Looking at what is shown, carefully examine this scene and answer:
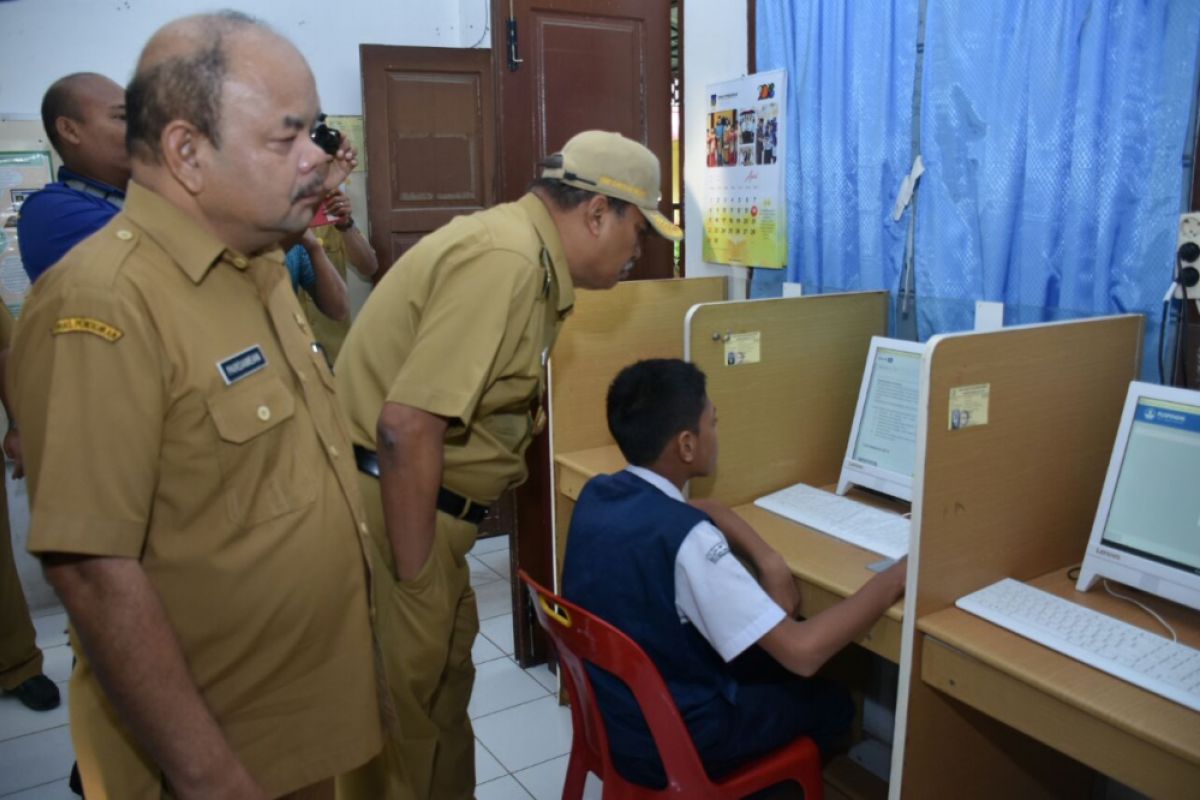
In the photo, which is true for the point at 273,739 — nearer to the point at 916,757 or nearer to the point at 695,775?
the point at 695,775

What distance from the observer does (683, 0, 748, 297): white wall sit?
2.82 m

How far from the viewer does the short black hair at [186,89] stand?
3.14 ft

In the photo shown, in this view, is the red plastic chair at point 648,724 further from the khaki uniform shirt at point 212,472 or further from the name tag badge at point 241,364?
the name tag badge at point 241,364

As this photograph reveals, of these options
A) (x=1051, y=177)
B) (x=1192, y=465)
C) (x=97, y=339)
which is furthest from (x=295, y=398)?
(x=1051, y=177)

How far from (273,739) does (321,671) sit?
94 mm

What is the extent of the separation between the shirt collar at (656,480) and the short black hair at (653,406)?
2 centimetres

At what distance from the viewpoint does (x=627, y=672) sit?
4.87 feet

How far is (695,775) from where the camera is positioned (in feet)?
5.06

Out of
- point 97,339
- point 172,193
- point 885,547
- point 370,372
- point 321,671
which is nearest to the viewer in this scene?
point 97,339

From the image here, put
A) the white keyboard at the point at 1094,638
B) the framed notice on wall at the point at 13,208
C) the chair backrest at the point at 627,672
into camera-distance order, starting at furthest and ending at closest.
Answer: the framed notice on wall at the point at 13,208
the chair backrest at the point at 627,672
the white keyboard at the point at 1094,638

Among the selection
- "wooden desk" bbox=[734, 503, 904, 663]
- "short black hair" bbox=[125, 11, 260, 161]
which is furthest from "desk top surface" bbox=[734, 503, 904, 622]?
"short black hair" bbox=[125, 11, 260, 161]

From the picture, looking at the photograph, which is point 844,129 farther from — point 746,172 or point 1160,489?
point 1160,489

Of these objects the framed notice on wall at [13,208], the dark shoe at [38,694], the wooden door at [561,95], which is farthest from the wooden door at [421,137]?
the dark shoe at [38,694]

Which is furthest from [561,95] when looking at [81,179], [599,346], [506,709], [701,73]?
[506,709]
